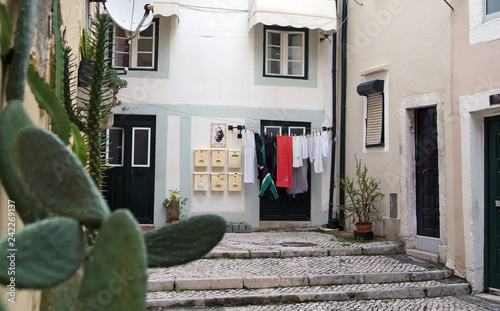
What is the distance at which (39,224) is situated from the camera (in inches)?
66.0

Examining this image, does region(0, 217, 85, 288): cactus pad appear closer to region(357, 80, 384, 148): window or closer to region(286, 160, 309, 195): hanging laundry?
region(357, 80, 384, 148): window

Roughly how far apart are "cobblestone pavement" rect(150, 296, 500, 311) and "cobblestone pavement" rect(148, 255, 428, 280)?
902 millimetres

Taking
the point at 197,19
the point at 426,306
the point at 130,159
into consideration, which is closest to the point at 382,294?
the point at 426,306

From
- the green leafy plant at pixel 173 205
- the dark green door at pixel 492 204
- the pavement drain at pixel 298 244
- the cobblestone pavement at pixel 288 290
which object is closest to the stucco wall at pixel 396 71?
the dark green door at pixel 492 204

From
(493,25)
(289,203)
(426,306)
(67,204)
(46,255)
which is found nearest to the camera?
(46,255)

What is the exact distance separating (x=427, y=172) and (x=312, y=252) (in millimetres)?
2500

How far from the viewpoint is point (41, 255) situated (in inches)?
64.6

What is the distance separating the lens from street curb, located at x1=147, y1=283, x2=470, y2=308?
595 cm

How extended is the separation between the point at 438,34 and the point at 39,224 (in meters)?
8.07

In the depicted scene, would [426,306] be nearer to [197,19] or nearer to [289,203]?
[289,203]

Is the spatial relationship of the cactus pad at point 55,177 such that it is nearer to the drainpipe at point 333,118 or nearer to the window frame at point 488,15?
the window frame at point 488,15

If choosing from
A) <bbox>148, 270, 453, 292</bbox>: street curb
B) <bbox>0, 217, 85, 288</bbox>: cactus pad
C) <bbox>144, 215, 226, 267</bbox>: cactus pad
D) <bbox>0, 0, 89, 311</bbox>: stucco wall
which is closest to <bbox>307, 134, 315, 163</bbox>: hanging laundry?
<bbox>148, 270, 453, 292</bbox>: street curb

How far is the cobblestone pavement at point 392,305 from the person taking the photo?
5992 millimetres

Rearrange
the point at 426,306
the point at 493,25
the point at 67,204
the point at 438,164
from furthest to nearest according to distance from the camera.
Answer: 1. the point at 438,164
2. the point at 493,25
3. the point at 426,306
4. the point at 67,204
